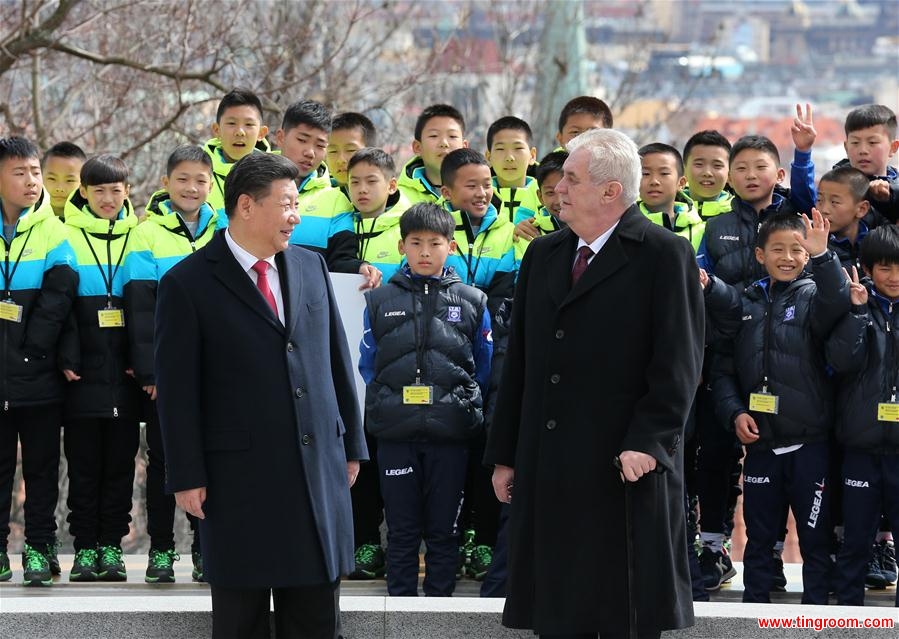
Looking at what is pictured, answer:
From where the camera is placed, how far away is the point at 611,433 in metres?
5.14

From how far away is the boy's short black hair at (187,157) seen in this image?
7.41m

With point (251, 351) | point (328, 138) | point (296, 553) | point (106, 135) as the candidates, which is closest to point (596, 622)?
point (296, 553)

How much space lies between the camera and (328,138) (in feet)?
27.4

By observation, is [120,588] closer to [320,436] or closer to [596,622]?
[320,436]

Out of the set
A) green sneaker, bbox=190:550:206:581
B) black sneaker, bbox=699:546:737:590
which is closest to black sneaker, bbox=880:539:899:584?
black sneaker, bbox=699:546:737:590

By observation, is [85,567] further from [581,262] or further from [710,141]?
[710,141]

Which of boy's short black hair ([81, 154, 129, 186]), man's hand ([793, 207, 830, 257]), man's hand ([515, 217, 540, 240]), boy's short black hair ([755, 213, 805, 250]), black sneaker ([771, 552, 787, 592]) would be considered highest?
boy's short black hair ([81, 154, 129, 186])

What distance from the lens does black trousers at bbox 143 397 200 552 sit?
7.24 metres

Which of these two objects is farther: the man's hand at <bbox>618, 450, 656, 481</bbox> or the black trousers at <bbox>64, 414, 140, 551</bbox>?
the black trousers at <bbox>64, 414, 140, 551</bbox>

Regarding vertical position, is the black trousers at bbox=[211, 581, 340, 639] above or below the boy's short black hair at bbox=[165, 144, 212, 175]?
below

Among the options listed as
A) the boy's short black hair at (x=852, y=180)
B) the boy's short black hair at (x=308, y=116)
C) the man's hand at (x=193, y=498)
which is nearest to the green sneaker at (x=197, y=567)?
the man's hand at (x=193, y=498)

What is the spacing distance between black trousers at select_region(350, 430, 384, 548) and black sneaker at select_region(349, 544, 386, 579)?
0.15 feet

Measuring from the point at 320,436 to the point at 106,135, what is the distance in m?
12.5

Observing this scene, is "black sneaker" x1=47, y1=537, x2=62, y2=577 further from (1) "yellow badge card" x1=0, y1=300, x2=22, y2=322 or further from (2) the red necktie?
(2) the red necktie
